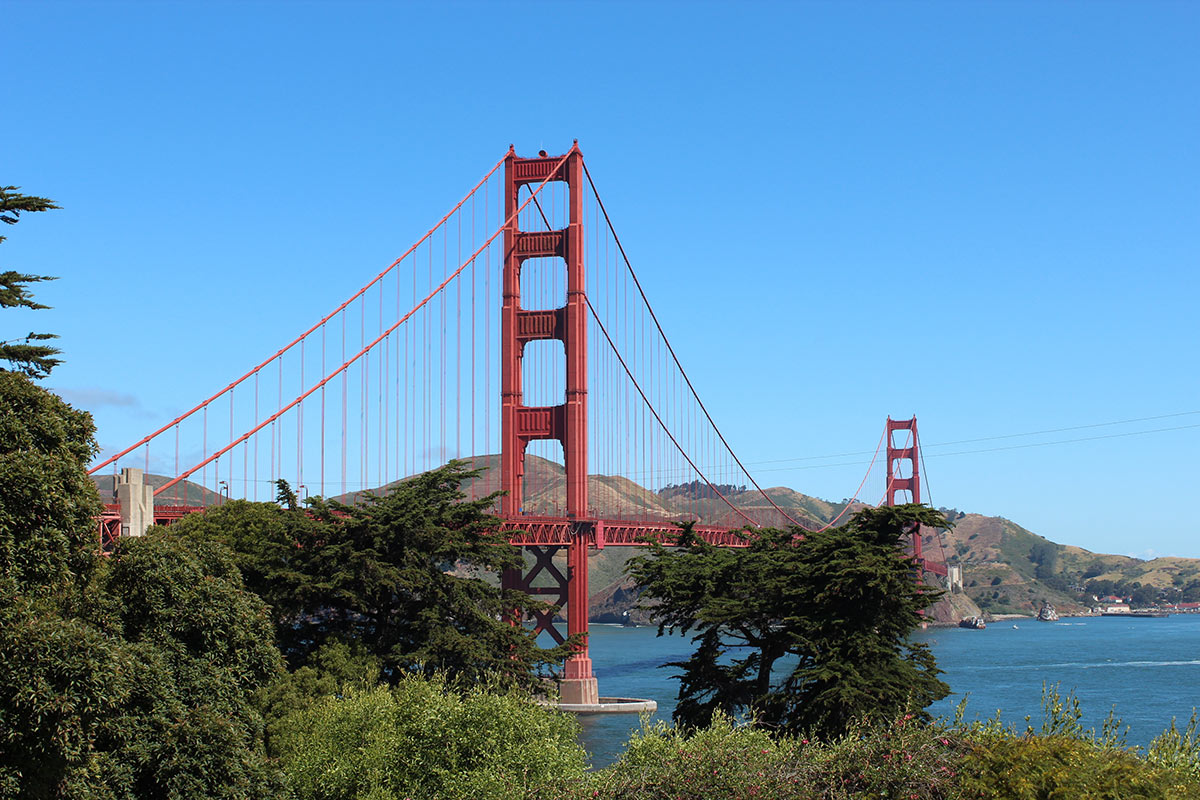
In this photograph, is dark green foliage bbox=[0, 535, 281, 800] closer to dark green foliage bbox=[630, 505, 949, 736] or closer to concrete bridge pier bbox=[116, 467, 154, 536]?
dark green foliage bbox=[630, 505, 949, 736]

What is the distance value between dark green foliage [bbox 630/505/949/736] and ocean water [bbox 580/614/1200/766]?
469 centimetres

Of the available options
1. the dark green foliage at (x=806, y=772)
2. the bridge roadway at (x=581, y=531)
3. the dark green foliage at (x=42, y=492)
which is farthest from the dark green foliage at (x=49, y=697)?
the bridge roadway at (x=581, y=531)

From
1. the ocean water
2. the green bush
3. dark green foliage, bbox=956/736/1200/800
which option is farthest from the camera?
the ocean water

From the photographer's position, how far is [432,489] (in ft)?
156

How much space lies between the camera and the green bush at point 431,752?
90.2 feet

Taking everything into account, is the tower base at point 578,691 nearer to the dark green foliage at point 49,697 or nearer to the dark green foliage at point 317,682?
the dark green foliage at point 317,682

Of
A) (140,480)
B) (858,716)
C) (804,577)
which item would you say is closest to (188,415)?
(140,480)

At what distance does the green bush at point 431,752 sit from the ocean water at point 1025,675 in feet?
18.9

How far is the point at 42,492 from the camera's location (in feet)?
71.1

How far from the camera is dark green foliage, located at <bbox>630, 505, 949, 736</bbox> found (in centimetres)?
3306

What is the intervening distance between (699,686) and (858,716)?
7.30m

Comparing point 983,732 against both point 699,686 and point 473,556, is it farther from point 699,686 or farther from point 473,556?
point 473,556

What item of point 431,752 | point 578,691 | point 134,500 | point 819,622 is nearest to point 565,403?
point 578,691

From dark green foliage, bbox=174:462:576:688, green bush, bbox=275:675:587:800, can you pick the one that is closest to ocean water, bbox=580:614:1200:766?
green bush, bbox=275:675:587:800
